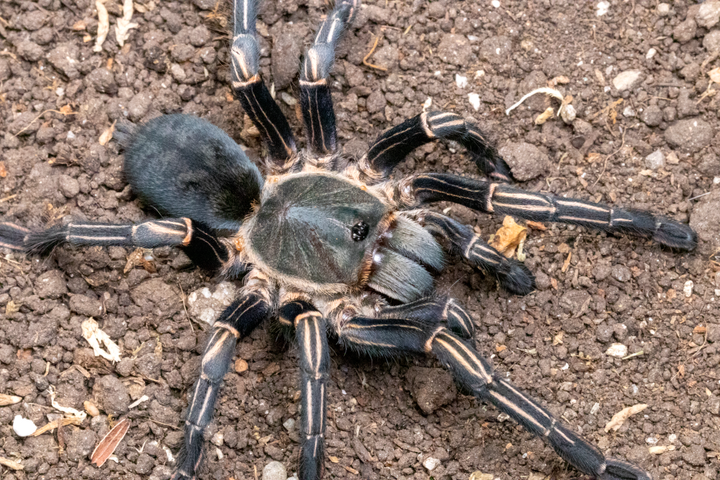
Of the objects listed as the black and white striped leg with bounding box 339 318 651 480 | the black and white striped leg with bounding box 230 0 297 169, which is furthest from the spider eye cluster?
the black and white striped leg with bounding box 230 0 297 169

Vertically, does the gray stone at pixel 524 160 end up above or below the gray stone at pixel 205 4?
below

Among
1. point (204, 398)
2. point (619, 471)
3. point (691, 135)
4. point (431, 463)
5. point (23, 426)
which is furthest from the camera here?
point (691, 135)

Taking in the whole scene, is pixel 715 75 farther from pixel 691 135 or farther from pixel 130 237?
pixel 130 237

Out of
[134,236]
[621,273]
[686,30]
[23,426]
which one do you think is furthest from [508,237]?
[23,426]

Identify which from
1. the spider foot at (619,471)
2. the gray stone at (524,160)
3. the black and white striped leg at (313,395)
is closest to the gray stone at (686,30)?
the gray stone at (524,160)

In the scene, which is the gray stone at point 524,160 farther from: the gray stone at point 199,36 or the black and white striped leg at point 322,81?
the gray stone at point 199,36

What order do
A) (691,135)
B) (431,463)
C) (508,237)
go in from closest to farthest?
(431,463) < (508,237) < (691,135)
